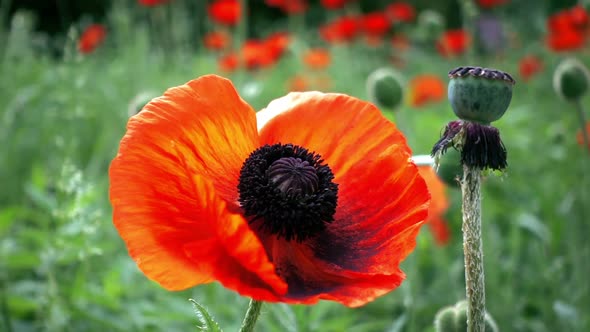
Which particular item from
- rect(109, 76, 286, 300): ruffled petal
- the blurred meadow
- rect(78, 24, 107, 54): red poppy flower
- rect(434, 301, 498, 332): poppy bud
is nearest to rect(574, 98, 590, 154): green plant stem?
the blurred meadow

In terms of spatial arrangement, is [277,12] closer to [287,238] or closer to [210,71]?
[210,71]

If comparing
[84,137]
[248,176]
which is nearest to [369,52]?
[84,137]

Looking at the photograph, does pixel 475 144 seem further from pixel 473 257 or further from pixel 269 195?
pixel 269 195

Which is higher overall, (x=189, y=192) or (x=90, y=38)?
(x=90, y=38)

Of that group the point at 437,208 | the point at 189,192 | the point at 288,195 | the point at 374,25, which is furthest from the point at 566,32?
the point at 189,192

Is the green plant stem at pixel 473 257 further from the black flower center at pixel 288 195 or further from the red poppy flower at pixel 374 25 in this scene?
the red poppy flower at pixel 374 25

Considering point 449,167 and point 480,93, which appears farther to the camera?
point 449,167

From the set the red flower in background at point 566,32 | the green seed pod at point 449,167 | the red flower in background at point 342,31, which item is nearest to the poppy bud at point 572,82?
the green seed pod at point 449,167
